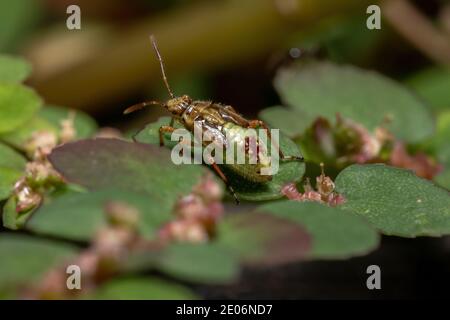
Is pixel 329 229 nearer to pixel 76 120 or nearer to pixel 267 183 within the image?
pixel 267 183

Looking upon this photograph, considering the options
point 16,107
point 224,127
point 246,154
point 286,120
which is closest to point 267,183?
point 246,154

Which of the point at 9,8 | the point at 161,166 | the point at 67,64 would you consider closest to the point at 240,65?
the point at 67,64

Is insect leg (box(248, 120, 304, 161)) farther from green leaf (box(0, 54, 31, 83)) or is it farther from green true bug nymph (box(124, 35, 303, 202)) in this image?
green leaf (box(0, 54, 31, 83))

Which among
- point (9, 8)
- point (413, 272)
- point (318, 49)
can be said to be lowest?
point (413, 272)

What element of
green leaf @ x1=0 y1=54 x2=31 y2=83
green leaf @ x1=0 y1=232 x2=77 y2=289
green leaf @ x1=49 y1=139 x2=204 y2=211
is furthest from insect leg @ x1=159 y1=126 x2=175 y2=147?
green leaf @ x1=0 y1=232 x2=77 y2=289

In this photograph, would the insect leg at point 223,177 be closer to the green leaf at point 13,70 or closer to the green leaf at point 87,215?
the green leaf at point 87,215
